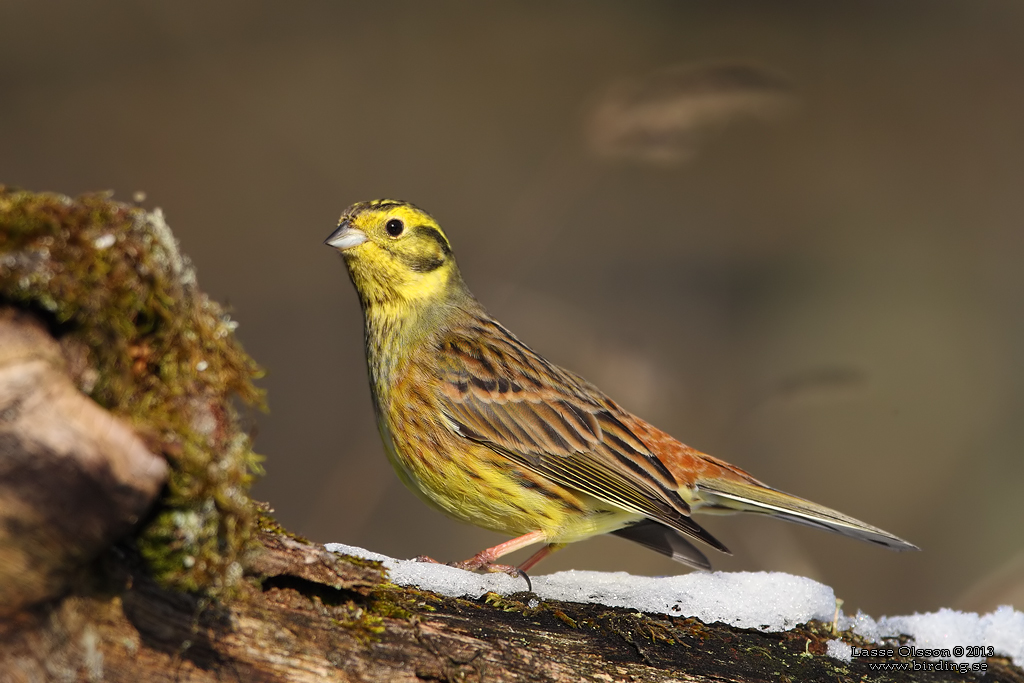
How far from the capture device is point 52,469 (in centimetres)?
175

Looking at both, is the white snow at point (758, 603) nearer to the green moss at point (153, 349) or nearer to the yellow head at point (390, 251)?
the green moss at point (153, 349)

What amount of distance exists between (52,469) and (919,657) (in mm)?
3100

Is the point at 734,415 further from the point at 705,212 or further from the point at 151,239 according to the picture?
the point at 151,239

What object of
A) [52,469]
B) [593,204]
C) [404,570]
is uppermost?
[593,204]

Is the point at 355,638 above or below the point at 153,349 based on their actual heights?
below

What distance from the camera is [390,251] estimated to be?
431cm

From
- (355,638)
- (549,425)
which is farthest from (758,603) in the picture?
(355,638)

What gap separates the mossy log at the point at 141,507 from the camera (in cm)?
179

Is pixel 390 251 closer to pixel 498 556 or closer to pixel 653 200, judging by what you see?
pixel 498 556

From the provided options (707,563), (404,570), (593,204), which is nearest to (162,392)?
(404,570)

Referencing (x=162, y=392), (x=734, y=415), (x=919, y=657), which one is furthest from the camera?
(x=734, y=415)

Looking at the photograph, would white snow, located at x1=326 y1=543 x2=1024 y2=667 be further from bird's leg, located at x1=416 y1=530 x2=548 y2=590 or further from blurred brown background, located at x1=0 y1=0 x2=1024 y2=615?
blurred brown background, located at x1=0 y1=0 x2=1024 y2=615

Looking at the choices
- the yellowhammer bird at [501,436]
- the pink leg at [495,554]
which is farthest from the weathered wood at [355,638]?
the yellowhammer bird at [501,436]

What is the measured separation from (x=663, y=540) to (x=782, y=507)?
581 millimetres
